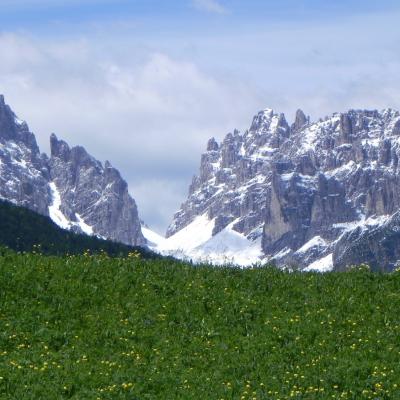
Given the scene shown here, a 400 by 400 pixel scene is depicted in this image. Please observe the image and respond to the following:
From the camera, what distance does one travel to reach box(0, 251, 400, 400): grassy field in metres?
24.6

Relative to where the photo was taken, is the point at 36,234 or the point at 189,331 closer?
the point at 189,331

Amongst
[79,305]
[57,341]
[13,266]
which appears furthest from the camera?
[13,266]

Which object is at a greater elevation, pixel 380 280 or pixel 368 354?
pixel 380 280

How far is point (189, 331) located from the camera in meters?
28.8

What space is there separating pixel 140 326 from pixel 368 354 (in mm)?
5634

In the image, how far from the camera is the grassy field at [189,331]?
24.6 metres

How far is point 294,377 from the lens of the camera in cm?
2533

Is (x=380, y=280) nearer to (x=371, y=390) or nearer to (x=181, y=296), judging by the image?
(x=181, y=296)

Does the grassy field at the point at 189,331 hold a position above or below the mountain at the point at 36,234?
below

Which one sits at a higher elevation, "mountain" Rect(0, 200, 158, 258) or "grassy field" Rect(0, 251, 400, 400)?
"mountain" Rect(0, 200, 158, 258)

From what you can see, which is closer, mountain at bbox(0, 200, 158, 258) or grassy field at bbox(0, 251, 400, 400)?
grassy field at bbox(0, 251, 400, 400)

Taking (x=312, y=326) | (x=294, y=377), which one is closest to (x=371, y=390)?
(x=294, y=377)

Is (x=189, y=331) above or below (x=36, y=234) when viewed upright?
below

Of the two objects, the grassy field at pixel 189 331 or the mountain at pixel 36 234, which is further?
the mountain at pixel 36 234
